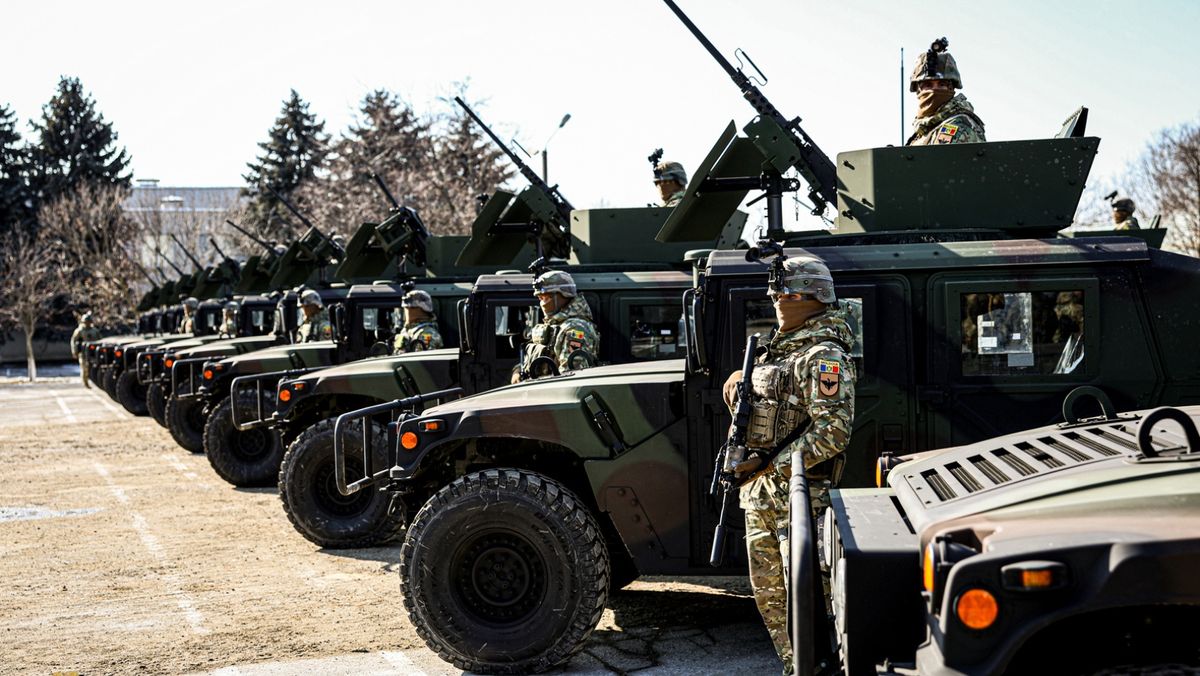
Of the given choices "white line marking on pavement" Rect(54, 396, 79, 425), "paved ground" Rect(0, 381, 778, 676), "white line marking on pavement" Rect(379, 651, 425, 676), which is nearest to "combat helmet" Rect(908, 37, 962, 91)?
"paved ground" Rect(0, 381, 778, 676)

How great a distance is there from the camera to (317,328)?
46.5 ft

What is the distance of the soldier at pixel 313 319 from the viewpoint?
557 inches

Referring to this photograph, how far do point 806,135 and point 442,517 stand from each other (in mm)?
3759

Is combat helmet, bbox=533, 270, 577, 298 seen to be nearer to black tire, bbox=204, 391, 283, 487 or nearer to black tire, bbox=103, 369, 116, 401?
black tire, bbox=204, 391, 283, 487

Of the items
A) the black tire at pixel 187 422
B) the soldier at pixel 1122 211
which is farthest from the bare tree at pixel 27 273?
the soldier at pixel 1122 211

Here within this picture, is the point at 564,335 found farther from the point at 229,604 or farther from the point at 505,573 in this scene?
the point at 505,573

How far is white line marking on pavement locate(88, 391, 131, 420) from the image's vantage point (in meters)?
22.3

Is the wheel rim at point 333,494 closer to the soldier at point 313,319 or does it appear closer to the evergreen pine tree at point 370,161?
the soldier at point 313,319

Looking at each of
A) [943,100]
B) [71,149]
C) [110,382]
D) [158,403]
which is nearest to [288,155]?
[71,149]

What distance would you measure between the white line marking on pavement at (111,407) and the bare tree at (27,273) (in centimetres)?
1409

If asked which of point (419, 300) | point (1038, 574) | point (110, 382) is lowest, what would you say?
point (110, 382)

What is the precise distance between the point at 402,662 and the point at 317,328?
884 cm

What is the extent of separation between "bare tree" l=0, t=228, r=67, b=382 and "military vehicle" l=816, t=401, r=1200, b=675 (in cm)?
4253

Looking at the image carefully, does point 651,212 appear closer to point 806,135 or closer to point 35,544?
point 806,135
